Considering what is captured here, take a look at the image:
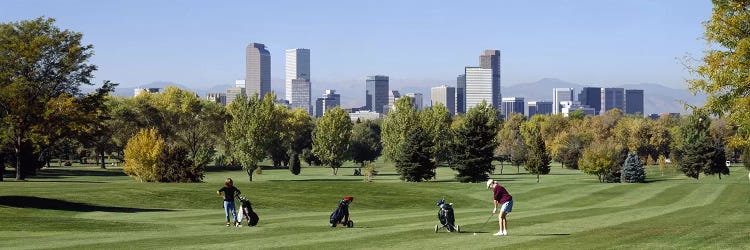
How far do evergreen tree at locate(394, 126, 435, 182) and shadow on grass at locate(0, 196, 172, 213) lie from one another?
46935mm

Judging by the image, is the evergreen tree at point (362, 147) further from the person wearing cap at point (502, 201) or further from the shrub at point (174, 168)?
the person wearing cap at point (502, 201)

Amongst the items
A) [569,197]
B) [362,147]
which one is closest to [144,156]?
[569,197]

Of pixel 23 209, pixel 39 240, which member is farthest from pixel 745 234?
pixel 23 209

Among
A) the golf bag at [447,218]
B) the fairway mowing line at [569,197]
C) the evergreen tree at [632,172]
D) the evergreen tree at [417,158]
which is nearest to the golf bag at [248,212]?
the golf bag at [447,218]

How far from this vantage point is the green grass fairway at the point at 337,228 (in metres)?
27.6

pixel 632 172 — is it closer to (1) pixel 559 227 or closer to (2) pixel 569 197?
(2) pixel 569 197

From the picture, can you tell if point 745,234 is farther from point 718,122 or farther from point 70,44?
point 718,122

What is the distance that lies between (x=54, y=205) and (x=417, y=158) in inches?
2023

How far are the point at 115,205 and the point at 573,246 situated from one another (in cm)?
3027

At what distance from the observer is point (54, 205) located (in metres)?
45.3

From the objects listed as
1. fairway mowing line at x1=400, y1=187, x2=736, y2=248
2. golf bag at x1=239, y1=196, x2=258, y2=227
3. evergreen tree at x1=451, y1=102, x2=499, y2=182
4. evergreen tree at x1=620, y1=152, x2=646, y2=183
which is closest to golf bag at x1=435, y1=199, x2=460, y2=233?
fairway mowing line at x1=400, y1=187, x2=736, y2=248

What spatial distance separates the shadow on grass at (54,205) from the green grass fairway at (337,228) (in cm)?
7

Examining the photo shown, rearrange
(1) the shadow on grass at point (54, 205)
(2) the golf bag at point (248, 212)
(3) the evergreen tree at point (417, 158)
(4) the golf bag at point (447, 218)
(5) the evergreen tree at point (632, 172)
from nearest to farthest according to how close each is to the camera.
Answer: (4) the golf bag at point (447, 218) → (2) the golf bag at point (248, 212) → (1) the shadow on grass at point (54, 205) → (3) the evergreen tree at point (417, 158) → (5) the evergreen tree at point (632, 172)

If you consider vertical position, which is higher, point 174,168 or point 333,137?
point 333,137
